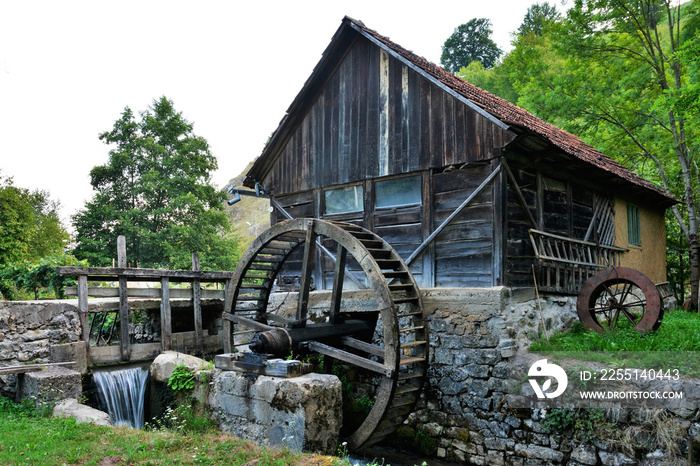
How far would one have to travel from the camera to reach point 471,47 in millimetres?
29578

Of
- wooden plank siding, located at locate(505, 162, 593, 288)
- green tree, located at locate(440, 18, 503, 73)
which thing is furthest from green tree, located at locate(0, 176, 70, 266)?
green tree, located at locate(440, 18, 503, 73)

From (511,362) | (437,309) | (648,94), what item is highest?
(648,94)

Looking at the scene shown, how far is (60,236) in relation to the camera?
24328mm

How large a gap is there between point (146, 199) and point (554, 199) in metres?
17.4

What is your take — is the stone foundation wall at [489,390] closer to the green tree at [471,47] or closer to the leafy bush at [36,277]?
the leafy bush at [36,277]

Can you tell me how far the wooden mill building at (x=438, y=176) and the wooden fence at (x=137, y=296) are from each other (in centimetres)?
241

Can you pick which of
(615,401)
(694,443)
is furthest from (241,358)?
(694,443)

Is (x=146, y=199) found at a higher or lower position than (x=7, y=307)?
higher

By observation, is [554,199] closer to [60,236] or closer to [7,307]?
[7,307]

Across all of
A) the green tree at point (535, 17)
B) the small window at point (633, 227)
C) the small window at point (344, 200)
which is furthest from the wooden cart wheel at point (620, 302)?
the green tree at point (535, 17)

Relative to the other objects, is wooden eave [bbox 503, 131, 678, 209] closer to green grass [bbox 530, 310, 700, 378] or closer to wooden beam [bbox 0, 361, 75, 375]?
green grass [bbox 530, 310, 700, 378]

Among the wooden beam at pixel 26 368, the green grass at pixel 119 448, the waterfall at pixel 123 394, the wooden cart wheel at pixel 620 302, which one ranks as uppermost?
the wooden cart wheel at pixel 620 302

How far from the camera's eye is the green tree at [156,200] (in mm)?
19516

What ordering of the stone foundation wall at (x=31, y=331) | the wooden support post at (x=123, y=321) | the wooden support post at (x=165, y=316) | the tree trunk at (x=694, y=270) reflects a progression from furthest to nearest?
1. the tree trunk at (x=694, y=270)
2. the wooden support post at (x=165, y=316)
3. the wooden support post at (x=123, y=321)
4. the stone foundation wall at (x=31, y=331)
